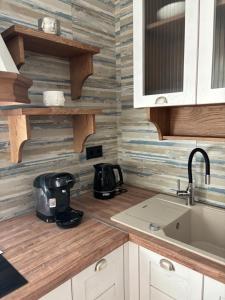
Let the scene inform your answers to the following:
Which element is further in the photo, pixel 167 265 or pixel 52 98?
pixel 52 98

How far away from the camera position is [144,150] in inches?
63.3

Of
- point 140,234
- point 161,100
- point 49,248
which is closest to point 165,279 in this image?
point 140,234

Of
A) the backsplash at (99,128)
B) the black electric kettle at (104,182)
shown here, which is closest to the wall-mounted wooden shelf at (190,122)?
the backsplash at (99,128)

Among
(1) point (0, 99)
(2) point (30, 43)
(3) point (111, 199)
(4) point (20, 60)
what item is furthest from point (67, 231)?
(2) point (30, 43)

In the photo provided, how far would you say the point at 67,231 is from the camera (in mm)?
1064

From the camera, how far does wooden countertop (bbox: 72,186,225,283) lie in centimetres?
82

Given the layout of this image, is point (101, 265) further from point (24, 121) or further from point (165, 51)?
point (165, 51)

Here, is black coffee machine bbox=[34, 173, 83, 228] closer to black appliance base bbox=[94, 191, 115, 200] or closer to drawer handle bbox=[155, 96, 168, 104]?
black appliance base bbox=[94, 191, 115, 200]

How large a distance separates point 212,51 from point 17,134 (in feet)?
3.09

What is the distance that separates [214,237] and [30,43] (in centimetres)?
141

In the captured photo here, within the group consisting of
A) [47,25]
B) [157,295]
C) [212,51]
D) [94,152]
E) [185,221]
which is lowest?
[157,295]

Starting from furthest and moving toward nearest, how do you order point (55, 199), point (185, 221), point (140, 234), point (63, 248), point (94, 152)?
point (94, 152)
point (185, 221)
point (55, 199)
point (140, 234)
point (63, 248)

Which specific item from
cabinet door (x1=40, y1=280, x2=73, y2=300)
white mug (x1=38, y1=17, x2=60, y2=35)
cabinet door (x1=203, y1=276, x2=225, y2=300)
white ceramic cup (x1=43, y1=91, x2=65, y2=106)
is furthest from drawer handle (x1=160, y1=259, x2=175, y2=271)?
white mug (x1=38, y1=17, x2=60, y2=35)

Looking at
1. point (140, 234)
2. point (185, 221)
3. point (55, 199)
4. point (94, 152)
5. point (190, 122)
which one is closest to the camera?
point (140, 234)
